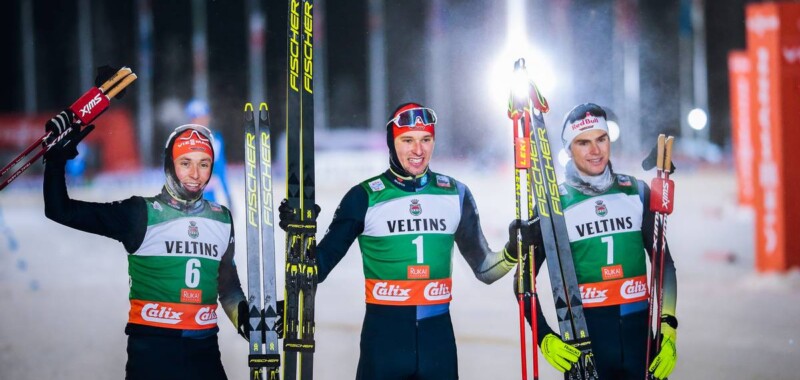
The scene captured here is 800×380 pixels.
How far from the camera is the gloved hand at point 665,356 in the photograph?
148 inches

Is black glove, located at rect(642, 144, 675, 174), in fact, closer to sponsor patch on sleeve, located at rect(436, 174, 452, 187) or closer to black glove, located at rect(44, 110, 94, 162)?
sponsor patch on sleeve, located at rect(436, 174, 452, 187)

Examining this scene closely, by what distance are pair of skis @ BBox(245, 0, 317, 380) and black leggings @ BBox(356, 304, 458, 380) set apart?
300 millimetres

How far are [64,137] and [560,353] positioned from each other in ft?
7.52

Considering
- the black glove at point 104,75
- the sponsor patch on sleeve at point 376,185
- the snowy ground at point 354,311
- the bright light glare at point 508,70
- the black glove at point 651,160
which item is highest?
the bright light glare at point 508,70

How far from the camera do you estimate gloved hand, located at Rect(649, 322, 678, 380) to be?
12.3ft

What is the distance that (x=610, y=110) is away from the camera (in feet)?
14.2

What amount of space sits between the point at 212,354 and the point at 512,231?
A: 1.42 metres

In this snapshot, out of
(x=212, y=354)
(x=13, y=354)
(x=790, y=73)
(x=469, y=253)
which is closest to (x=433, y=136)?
(x=469, y=253)

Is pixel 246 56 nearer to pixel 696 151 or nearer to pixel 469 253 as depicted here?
pixel 469 253

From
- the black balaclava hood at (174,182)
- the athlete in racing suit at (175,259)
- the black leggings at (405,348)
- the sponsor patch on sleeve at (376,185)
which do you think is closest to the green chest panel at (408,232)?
the sponsor patch on sleeve at (376,185)

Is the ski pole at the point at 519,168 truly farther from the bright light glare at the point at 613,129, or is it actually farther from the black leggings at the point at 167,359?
the black leggings at the point at 167,359

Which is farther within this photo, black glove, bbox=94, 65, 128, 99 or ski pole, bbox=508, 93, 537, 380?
black glove, bbox=94, 65, 128, 99

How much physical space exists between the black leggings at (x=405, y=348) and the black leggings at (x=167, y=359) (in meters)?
0.68

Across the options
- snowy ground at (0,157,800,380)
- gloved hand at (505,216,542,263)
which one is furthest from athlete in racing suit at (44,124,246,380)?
snowy ground at (0,157,800,380)
